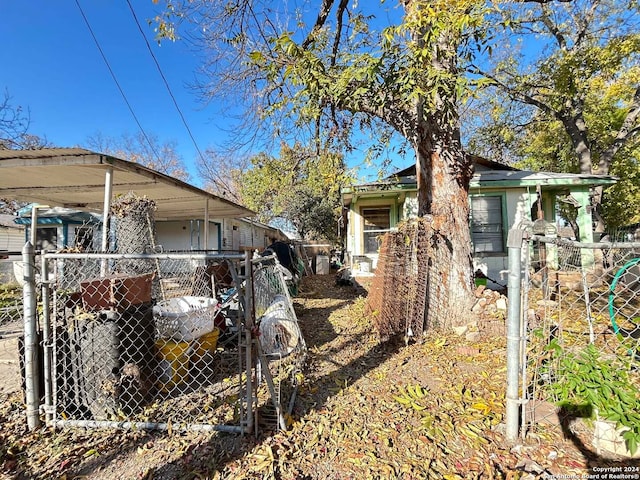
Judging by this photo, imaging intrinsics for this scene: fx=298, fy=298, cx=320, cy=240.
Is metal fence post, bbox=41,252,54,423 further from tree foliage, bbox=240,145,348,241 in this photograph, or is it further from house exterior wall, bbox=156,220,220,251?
house exterior wall, bbox=156,220,220,251

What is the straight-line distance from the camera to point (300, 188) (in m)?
19.2

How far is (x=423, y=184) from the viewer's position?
494cm

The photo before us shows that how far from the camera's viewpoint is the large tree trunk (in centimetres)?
454

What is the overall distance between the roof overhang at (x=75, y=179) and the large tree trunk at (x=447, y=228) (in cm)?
430

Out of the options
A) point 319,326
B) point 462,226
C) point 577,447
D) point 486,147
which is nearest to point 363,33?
point 462,226

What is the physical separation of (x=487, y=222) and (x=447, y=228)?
4577 mm

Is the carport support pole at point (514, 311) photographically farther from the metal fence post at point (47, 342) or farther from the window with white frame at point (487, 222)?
the window with white frame at point (487, 222)

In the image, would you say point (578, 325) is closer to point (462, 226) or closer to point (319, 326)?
point (462, 226)

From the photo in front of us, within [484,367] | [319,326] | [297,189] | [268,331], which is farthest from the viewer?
[297,189]

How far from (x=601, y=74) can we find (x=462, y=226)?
956 cm

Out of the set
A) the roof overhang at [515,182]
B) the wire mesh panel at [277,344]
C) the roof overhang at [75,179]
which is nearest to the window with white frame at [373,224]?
the roof overhang at [515,182]

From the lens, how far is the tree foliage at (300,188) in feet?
22.5

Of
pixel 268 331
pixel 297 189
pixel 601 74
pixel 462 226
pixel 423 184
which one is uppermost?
pixel 601 74

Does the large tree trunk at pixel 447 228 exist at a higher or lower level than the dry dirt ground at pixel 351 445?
higher
